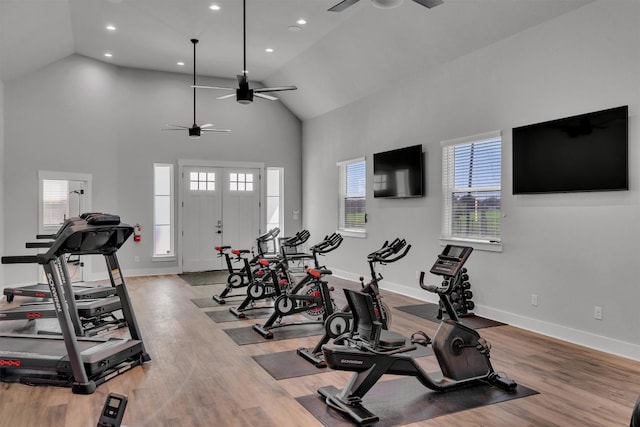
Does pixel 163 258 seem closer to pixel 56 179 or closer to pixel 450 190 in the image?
pixel 56 179

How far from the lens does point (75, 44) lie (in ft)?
26.5

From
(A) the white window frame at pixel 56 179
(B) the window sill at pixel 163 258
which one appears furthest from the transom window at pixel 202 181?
(A) the white window frame at pixel 56 179

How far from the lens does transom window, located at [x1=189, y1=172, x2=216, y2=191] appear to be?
9.96m

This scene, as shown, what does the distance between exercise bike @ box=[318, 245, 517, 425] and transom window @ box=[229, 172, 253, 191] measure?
282 inches

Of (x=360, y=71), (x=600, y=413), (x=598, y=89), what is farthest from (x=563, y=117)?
(x=360, y=71)

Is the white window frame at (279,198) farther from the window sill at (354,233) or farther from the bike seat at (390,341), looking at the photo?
the bike seat at (390,341)

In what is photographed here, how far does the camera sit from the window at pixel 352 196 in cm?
871

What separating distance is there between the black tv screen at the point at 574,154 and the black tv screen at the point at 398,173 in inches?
70.1

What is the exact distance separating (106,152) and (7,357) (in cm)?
601

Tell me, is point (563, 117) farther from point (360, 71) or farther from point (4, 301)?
point (4, 301)

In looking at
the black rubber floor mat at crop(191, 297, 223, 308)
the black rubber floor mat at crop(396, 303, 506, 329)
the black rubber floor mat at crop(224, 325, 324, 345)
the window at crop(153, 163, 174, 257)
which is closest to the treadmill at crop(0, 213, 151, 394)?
the black rubber floor mat at crop(224, 325, 324, 345)

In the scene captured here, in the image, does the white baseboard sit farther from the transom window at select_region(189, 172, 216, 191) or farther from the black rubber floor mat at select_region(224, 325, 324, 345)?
the transom window at select_region(189, 172, 216, 191)

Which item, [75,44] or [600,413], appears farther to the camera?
[75,44]

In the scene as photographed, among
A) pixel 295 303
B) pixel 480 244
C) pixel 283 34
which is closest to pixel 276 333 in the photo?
pixel 295 303
